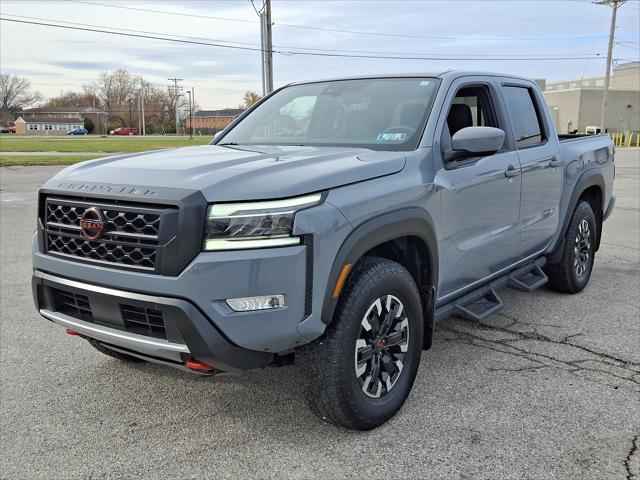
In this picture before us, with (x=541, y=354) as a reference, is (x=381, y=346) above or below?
above

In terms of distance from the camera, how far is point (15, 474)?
112 inches

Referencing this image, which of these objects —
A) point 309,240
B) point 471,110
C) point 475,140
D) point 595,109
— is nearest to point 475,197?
point 475,140

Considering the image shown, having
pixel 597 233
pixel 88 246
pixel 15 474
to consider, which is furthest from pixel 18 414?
pixel 597 233

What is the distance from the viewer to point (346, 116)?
4129 millimetres

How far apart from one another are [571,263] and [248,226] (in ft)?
13.1

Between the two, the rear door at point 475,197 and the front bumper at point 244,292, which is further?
the rear door at point 475,197

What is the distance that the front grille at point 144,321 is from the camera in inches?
109

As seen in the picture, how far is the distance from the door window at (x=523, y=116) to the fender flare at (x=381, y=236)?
5.45ft

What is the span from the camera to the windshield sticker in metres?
3.70

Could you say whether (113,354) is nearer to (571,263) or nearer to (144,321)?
Answer: (144,321)

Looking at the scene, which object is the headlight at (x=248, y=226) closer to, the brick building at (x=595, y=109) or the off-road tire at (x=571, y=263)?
the off-road tire at (x=571, y=263)

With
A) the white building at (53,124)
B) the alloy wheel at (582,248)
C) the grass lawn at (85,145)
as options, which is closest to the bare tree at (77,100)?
the white building at (53,124)

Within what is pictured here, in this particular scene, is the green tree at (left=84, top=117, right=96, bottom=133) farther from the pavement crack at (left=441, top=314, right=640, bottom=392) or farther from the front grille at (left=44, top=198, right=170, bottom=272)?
the front grille at (left=44, top=198, right=170, bottom=272)

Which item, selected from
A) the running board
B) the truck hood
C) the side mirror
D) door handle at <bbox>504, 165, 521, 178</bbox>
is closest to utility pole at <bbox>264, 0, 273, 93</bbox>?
the running board
